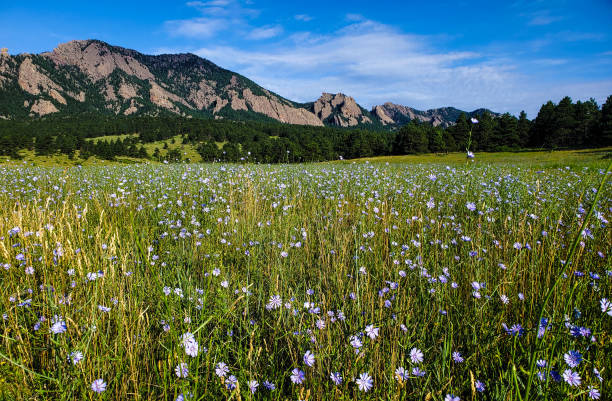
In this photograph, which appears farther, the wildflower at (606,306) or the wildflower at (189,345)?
the wildflower at (606,306)

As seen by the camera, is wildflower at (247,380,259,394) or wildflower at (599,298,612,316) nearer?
wildflower at (247,380,259,394)

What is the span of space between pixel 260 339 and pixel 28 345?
1.62 meters

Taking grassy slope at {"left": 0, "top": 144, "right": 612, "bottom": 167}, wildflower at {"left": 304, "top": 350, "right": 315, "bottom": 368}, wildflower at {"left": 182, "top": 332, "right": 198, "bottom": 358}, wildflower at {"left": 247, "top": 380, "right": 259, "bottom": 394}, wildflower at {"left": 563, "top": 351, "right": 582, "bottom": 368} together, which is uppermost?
grassy slope at {"left": 0, "top": 144, "right": 612, "bottom": 167}

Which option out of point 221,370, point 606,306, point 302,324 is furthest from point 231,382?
point 606,306

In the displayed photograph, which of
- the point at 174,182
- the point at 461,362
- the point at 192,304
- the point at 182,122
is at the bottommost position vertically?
the point at 461,362

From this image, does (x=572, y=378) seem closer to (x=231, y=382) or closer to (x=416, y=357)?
(x=416, y=357)

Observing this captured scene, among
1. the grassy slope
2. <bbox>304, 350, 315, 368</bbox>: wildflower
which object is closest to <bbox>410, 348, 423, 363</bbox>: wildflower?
<bbox>304, 350, 315, 368</bbox>: wildflower

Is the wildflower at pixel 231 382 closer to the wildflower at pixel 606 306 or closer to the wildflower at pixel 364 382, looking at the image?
the wildflower at pixel 364 382

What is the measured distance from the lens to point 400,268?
314cm

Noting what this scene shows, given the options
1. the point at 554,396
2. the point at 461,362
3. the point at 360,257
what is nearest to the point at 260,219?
the point at 360,257

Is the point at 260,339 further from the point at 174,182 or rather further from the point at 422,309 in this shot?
the point at 174,182

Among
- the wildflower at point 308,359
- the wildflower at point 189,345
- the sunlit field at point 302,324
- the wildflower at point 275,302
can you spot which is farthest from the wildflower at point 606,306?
the wildflower at point 189,345

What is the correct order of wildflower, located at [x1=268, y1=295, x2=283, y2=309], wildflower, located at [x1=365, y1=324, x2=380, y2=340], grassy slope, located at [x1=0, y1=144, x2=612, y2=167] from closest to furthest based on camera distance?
wildflower, located at [x1=365, y1=324, x2=380, y2=340] → wildflower, located at [x1=268, y1=295, x2=283, y2=309] → grassy slope, located at [x1=0, y1=144, x2=612, y2=167]

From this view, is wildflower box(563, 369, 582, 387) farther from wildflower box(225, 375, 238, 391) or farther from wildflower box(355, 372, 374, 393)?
wildflower box(225, 375, 238, 391)
